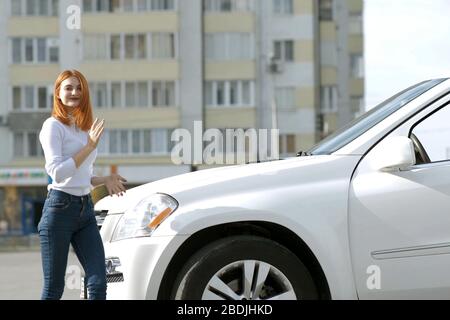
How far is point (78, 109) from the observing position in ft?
16.9

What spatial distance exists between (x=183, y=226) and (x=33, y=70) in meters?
43.3

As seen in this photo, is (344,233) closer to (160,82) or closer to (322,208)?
(322,208)

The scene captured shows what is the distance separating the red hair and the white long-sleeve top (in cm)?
4

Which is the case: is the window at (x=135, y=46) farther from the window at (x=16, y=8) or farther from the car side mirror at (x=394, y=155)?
the car side mirror at (x=394, y=155)

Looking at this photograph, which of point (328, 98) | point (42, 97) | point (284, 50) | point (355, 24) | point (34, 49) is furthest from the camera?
point (355, 24)

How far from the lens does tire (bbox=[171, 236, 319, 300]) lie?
16.2 feet

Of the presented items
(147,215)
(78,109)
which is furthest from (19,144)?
(147,215)

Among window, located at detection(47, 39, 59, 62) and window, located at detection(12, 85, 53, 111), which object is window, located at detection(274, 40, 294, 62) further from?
window, located at detection(12, 85, 53, 111)

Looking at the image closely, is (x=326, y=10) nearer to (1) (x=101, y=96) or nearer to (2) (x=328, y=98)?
(2) (x=328, y=98)

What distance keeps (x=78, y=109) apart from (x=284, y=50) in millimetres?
42826

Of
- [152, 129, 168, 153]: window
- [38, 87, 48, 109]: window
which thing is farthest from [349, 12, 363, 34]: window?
[38, 87, 48, 109]: window

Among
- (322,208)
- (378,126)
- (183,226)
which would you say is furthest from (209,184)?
(378,126)

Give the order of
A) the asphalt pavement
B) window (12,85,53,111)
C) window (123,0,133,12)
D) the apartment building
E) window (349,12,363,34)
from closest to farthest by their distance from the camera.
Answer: the asphalt pavement, the apartment building, window (12,85,53,111), window (123,0,133,12), window (349,12,363,34)

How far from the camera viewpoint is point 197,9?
153 feet
